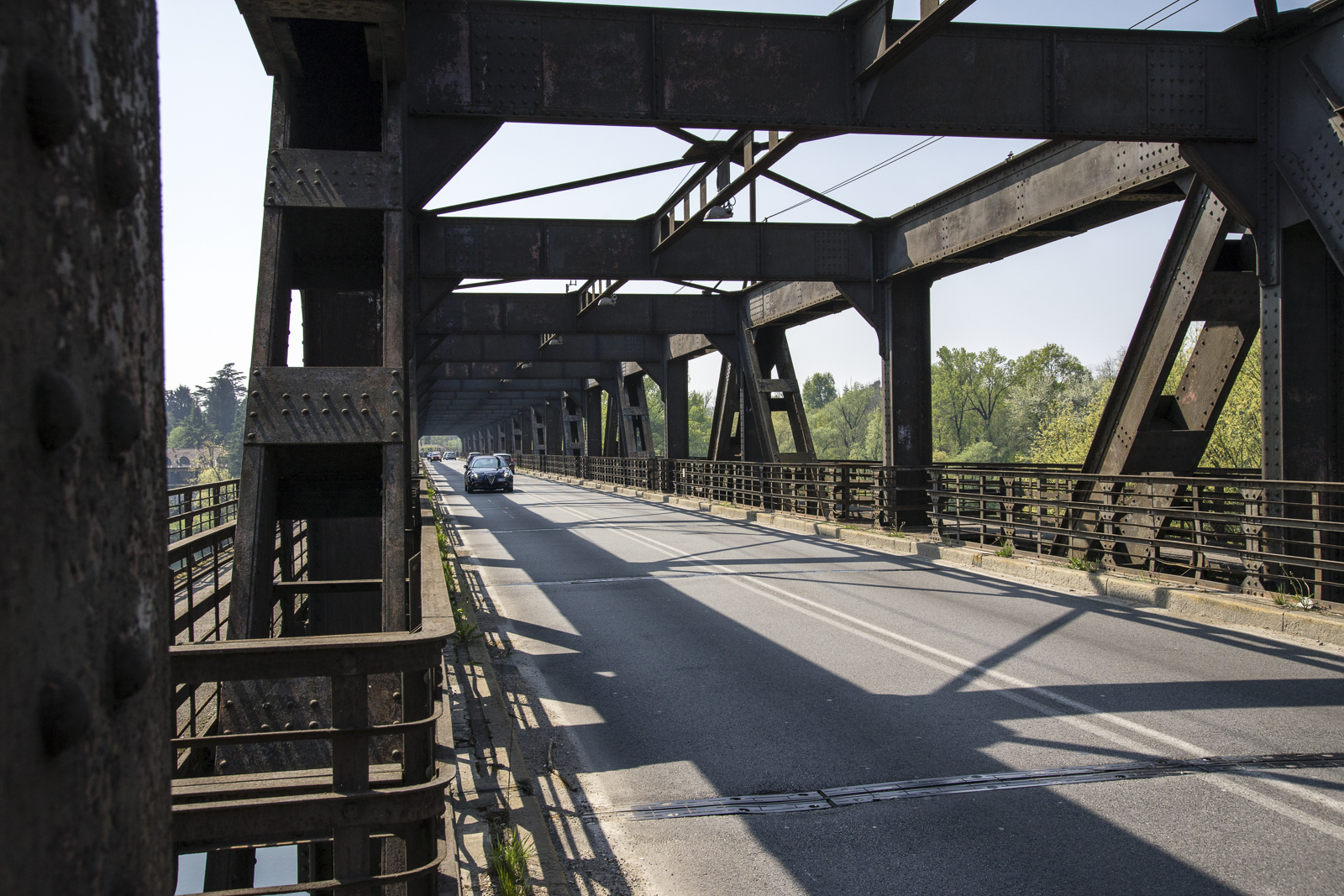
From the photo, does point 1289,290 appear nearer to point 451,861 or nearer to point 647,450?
point 451,861

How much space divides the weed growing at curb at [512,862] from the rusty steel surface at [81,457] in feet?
9.40

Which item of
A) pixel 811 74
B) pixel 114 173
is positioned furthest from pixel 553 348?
pixel 114 173

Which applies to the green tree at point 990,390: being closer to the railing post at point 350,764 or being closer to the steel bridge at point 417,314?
the steel bridge at point 417,314

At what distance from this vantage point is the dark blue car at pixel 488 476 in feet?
152

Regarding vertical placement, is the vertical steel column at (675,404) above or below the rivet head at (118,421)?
above

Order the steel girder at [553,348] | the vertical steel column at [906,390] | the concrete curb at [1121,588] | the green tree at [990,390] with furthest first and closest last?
the green tree at [990,390]
the steel girder at [553,348]
the vertical steel column at [906,390]
the concrete curb at [1121,588]

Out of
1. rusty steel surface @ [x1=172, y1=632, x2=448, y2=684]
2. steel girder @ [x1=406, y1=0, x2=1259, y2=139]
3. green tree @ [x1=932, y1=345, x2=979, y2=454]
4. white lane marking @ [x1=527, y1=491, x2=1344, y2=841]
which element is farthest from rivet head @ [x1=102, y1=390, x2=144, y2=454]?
green tree @ [x1=932, y1=345, x2=979, y2=454]

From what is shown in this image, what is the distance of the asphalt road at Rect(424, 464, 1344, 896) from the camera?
4.46 meters

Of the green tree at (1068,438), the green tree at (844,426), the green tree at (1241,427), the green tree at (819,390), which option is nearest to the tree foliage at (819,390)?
the green tree at (819,390)

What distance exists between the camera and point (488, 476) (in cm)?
4669

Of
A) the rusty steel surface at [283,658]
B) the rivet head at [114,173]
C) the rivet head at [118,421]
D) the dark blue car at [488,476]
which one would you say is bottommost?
the dark blue car at [488,476]

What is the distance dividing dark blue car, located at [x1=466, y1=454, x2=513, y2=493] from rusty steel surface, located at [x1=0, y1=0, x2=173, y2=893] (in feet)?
150

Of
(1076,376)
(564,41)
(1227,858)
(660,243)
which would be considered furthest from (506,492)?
(1076,376)

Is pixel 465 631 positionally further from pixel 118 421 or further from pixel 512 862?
pixel 118 421
